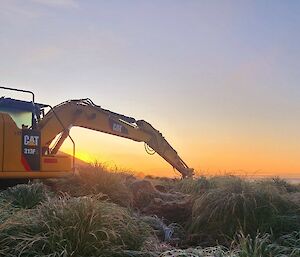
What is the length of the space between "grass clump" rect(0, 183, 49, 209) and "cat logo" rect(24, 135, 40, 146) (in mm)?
2021

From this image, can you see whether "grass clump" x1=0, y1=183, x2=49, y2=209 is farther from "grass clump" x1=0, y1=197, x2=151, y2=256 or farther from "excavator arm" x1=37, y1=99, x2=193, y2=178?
"excavator arm" x1=37, y1=99, x2=193, y2=178

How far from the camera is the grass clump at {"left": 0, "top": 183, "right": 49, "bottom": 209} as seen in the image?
912cm

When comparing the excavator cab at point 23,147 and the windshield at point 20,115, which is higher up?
the windshield at point 20,115

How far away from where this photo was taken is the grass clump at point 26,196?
9117mm

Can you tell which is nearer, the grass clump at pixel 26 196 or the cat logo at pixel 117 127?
the grass clump at pixel 26 196

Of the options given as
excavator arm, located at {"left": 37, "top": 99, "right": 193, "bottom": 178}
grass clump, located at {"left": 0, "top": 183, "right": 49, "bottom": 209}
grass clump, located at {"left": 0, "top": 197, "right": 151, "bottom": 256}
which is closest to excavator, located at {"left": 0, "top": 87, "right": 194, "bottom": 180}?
excavator arm, located at {"left": 37, "top": 99, "right": 193, "bottom": 178}

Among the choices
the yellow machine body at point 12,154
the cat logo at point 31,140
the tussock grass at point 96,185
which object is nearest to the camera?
the tussock grass at point 96,185

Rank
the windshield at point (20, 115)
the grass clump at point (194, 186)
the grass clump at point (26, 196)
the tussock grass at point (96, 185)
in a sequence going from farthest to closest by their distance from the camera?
the grass clump at point (194, 186) → the windshield at point (20, 115) → the tussock grass at point (96, 185) → the grass clump at point (26, 196)

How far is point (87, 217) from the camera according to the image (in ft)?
20.7

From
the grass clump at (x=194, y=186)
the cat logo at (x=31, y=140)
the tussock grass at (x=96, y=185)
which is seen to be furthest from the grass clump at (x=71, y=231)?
the grass clump at (x=194, y=186)

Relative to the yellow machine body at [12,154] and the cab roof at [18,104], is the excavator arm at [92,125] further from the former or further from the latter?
the yellow machine body at [12,154]

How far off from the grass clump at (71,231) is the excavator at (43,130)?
504 centimetres

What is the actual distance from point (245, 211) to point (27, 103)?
6.33 metres

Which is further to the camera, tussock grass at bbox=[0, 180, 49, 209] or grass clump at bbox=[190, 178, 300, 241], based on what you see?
tussock grass at bbox=[0, 180, 49, 209]
